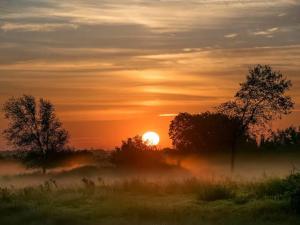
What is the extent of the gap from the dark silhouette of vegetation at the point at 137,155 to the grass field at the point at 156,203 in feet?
115

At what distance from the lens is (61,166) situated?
7875 centimetres

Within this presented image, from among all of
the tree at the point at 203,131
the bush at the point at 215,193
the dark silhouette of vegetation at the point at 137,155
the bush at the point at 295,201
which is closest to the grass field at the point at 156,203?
the bush at the point at 215,193

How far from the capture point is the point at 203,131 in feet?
236

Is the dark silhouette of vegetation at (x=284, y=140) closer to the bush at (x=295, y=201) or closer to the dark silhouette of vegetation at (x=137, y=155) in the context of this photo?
the dark silhouette of vegetation at (x=137, y=155)

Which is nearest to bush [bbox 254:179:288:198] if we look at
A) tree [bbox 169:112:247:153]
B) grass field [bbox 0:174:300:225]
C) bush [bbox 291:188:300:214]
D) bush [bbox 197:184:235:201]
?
grass field [bbox 0:174:300:225]

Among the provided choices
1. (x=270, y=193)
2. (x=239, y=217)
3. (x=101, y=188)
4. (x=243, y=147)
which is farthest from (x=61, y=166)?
(x=239, y=217)

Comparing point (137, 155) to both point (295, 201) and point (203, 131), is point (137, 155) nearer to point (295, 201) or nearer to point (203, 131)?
point (203, 131)

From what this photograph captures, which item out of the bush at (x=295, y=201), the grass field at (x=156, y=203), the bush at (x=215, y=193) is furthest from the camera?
the bush at (x=215, y=193)

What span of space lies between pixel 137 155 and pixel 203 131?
788 cm

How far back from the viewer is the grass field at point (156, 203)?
26.5 m

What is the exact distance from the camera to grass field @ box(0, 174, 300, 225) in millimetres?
26453

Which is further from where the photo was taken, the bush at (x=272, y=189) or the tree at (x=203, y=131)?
the tree at (x=203, y=131)

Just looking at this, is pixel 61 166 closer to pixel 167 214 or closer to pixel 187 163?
pixel 187 163

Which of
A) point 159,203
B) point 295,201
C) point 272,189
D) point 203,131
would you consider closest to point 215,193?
point 272,189
